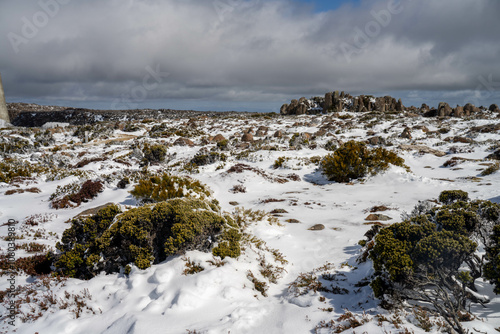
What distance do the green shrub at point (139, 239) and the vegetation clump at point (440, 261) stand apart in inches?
132

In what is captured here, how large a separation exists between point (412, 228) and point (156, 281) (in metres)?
5.23

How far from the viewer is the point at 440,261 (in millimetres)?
4191

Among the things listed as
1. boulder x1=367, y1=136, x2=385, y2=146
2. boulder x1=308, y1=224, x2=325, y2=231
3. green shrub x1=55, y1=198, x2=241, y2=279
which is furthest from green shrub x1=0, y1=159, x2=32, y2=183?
boulder x1=367, y1=136, x2=385, y2=146

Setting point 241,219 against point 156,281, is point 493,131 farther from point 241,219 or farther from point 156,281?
point 156,281

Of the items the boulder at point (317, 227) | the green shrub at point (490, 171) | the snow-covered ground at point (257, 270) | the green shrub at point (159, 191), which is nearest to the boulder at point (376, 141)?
the snow-covered ground at point (257, 270)

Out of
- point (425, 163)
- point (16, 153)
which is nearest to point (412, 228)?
point (425, 163)

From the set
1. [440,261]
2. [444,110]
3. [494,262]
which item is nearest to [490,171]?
[494,262]

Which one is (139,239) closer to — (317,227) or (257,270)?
(257,270)

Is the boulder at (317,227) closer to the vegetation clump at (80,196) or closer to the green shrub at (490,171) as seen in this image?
the vegetation clump at (80,196)

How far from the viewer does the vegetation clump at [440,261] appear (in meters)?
4.03

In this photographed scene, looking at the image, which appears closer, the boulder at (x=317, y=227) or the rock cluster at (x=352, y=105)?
the boulder at (x=317, y=227)

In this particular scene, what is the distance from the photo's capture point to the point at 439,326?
144 inches

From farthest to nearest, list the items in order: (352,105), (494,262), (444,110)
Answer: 1. (352,105)
2. (444,110)
3. (494,262)

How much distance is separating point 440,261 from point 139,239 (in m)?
5.98
